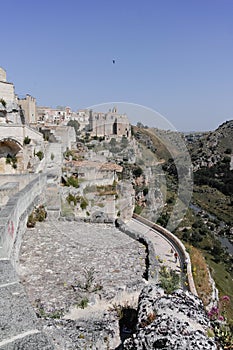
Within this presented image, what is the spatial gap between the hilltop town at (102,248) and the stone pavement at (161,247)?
50mm

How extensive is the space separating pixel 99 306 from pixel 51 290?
0.90 m

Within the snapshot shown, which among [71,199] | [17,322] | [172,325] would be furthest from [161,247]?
[17,322]

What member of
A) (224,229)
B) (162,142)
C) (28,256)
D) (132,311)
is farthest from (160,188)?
(224,229)

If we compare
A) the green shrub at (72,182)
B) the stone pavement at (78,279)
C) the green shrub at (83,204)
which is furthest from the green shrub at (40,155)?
the stone pavement at (78,279)

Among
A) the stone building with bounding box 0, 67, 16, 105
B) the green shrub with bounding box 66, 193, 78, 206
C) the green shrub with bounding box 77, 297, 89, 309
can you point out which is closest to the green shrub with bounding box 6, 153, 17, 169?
the green shrub with bounding box 66, 193, 78, 206

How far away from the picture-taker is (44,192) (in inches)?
454

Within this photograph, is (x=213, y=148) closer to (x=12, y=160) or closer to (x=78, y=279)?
(x=12, y=160)

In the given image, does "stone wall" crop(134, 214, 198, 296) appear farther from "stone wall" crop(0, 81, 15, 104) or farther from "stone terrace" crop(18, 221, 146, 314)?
"stone wall" crop(0, 81, 15, 104)

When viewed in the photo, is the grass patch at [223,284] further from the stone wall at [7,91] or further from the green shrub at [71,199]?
the stone wall at [7,91]

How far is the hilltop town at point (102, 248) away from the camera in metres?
3.40

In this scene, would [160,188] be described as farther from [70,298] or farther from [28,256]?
[70,298]

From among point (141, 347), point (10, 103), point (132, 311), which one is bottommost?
point (132, 311)

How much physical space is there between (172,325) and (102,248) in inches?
A: 198

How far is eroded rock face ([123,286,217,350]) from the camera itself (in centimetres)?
298
